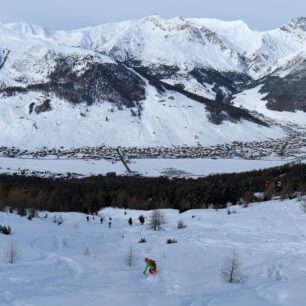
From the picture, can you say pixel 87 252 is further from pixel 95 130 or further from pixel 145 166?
pixel 95 130

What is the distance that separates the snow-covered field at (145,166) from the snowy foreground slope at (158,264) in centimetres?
9809

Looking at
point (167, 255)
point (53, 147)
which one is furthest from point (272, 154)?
point (167, 255)

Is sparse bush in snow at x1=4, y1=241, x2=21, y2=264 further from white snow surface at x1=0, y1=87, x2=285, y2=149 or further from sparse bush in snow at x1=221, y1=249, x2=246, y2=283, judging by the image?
white snow surface at x1=0, y1=87, x2=285, y2=149

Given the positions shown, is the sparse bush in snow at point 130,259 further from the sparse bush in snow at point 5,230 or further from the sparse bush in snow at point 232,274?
the sparse bush in snow at point 5,230

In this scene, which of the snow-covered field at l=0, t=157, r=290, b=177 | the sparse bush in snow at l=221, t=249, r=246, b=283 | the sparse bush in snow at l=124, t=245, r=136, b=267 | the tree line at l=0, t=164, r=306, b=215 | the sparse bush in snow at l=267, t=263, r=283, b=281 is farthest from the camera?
the snow-covered field at l=0, t=157, r=290, b=177

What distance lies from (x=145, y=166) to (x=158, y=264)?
120 meters

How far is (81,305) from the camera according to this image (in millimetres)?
15344

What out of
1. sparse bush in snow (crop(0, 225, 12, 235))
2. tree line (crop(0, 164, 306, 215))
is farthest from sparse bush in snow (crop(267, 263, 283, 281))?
tree line (crop(0, 164, 306, 215))

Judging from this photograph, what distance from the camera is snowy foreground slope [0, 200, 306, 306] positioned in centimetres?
1655

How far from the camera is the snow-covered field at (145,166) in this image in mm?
133250

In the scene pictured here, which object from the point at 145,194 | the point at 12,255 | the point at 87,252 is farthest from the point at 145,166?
the point at 12,255

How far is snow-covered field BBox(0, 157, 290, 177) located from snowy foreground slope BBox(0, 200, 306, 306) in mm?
98086

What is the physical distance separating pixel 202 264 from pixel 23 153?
146m

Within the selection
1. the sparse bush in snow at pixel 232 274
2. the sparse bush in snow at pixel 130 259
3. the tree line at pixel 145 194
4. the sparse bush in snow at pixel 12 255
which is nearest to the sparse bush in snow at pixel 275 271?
the sparse bush in snow at pixel 232 274
